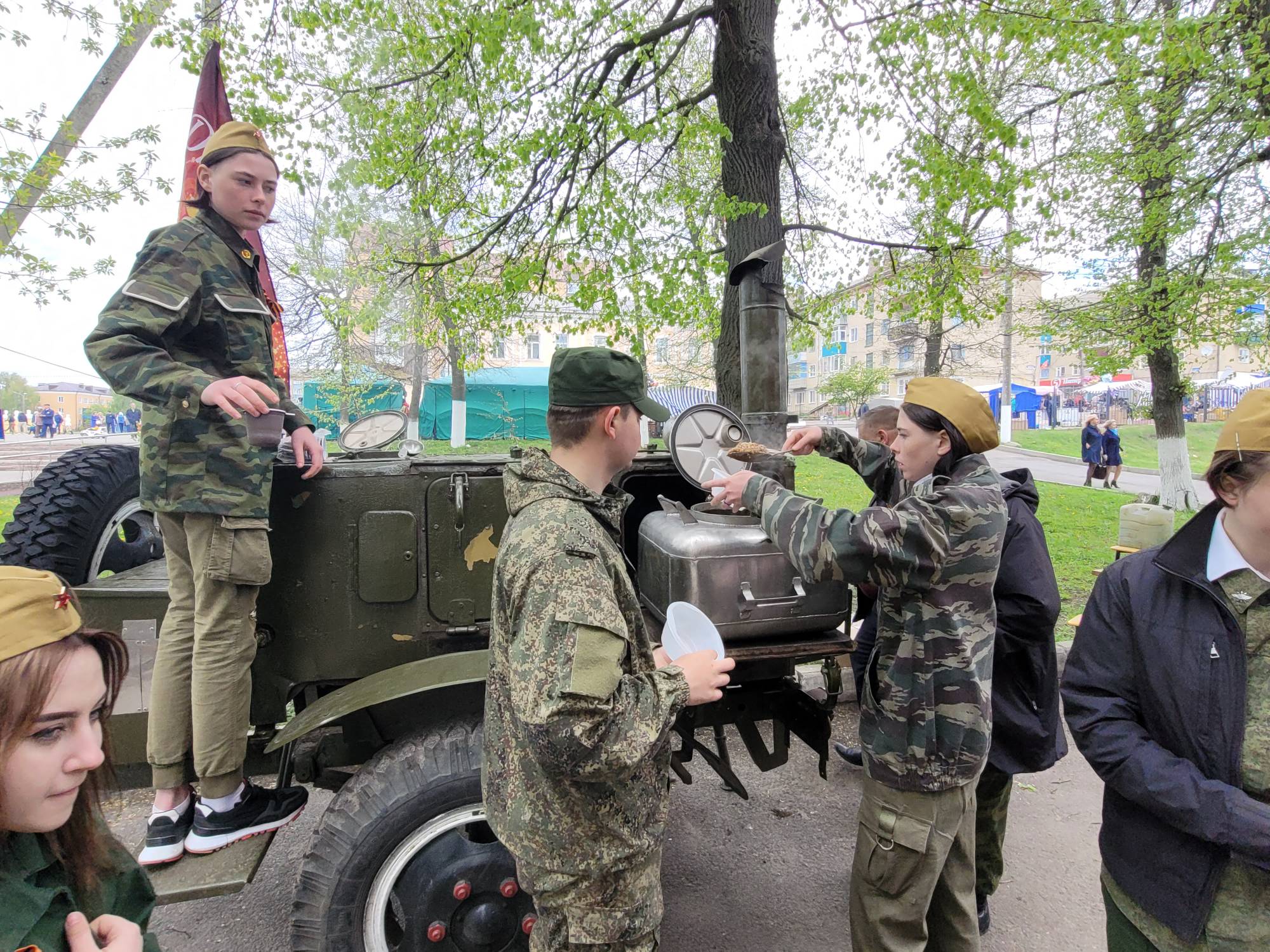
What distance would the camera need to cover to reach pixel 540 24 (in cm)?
573

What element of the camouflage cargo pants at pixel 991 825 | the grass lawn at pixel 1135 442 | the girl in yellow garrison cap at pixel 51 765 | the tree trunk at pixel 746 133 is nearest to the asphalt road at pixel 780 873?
the camouflage cargo pants at pixel 991 825

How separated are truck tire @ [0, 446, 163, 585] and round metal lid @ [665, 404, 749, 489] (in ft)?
7.48

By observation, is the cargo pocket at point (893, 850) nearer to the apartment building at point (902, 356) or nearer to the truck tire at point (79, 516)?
the truck tire at point (79, 516)

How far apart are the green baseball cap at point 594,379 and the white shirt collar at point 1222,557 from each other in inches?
55.1

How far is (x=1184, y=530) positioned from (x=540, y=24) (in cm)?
605

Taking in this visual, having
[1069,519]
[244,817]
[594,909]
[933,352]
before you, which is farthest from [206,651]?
[933,352]

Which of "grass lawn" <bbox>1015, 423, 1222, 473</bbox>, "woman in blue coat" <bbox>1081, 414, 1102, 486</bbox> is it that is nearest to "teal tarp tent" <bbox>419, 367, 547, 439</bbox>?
"woman in blue coat" <bbox>1081, 414, 1102, 486</bbox>

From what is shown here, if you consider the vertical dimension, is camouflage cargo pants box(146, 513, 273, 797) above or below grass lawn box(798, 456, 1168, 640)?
above

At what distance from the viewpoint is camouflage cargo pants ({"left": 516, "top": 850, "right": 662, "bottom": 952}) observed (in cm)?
155

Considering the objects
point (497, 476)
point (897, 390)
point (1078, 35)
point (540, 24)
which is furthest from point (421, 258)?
point (897, 390)

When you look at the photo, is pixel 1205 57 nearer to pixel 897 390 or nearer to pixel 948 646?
pixel 948 646

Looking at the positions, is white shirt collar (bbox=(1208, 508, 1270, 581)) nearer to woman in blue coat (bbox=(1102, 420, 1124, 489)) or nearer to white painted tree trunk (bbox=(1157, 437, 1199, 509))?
white painted tree trunk (bbox=(1157, 437, 1199, 509))

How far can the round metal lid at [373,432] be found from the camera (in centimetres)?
360

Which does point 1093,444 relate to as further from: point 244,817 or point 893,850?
point 244,817
